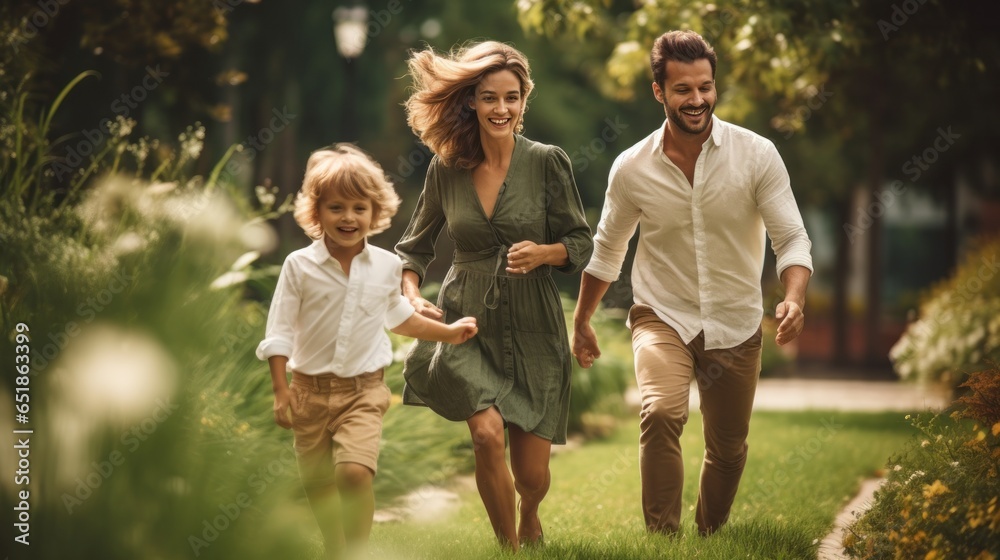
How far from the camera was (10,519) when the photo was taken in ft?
8.55

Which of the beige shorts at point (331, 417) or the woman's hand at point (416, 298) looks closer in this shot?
the beige shorts at point (331, 417)

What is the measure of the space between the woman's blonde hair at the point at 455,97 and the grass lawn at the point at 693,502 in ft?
5.51

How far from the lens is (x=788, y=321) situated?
4566mm

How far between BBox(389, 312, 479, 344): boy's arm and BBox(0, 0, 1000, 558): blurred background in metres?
0.72

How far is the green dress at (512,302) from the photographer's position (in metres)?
4.89

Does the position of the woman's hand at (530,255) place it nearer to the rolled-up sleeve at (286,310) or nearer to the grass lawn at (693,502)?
the rolled-up sleeve at (286,310)

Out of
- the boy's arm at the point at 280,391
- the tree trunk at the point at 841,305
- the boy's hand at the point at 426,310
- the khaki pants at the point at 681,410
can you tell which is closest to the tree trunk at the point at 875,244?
the tree trunk at the point at 841,305

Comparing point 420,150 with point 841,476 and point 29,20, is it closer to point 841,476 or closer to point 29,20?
point 29,20

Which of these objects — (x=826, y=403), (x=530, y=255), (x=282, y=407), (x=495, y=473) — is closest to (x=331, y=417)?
(x=282, y=407)

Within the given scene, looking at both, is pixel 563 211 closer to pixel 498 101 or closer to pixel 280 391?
pixel 498 101

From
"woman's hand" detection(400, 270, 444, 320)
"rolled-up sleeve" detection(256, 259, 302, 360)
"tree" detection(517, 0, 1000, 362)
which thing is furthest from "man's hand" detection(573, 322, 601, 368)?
"tree" detection(517, 0, 1000, 362)

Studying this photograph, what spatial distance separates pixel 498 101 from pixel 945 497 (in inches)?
90.0

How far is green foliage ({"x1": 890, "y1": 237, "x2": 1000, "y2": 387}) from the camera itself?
11555 mm

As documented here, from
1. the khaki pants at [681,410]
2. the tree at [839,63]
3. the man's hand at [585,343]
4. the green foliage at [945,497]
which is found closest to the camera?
the green foliage at [945,497]
